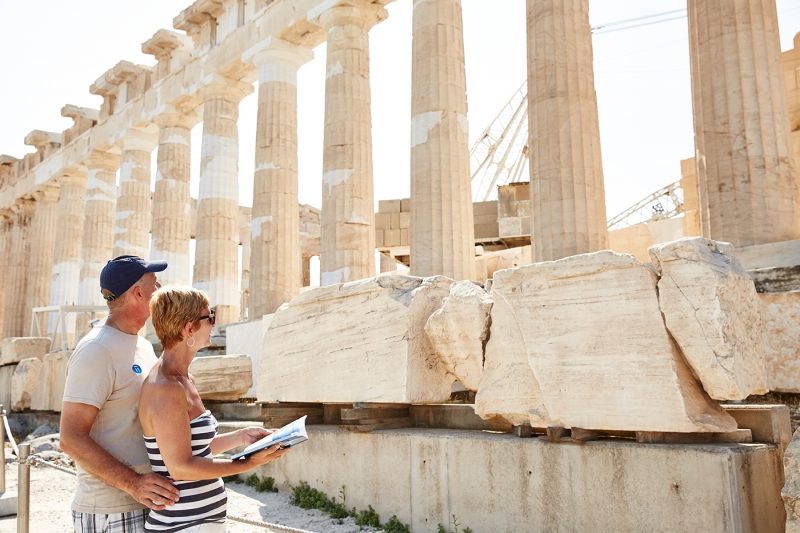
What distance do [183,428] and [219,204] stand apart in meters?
18.5

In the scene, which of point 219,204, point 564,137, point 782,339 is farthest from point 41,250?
point 782,339

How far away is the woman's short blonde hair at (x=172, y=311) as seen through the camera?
115 inches

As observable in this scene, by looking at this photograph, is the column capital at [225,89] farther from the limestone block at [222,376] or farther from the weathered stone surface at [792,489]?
the weathered stone surface at [792,489]

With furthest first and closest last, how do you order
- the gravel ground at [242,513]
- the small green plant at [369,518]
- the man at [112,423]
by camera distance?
the gravel ground at [242,513] < the small green plant at [369,518] < the man at [112,423]

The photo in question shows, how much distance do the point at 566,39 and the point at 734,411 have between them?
27.0ft

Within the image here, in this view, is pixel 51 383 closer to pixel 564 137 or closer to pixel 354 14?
pixel 354 14

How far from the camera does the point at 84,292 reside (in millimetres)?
25984

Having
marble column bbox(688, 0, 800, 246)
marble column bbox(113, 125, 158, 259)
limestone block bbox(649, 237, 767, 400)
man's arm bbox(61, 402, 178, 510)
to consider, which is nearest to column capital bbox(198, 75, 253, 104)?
marble column bbox(113, 125, 158, 259)

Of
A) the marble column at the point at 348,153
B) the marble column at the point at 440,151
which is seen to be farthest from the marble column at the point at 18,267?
the marble column at the point at 440,151

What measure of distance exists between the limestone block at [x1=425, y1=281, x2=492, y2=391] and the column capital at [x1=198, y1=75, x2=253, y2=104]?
17.2m

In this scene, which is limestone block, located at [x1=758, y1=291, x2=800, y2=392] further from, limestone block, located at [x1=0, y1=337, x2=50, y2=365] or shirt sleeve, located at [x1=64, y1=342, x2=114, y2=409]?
limestone block, located at [x1=0, y1=337, x2=50, y2=365]

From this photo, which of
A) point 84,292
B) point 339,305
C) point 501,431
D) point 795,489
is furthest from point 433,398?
point 84,292

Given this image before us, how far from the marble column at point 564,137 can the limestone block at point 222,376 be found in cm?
508

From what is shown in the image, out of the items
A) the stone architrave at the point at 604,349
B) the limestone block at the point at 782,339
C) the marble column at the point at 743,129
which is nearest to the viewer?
the stone architrave at the point at 604,349
